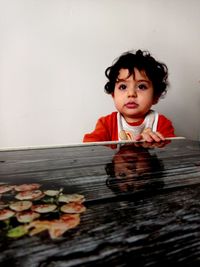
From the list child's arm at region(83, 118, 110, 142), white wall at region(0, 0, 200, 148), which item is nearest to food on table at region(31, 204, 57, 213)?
child's arm at region(83, 118, 110, 142)

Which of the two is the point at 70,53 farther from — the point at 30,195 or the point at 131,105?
the point at 30,195

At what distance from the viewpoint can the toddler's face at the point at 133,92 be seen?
1.07 metres

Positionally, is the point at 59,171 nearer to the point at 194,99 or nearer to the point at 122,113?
the point at 122,113

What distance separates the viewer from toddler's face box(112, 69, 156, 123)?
3.52 ft

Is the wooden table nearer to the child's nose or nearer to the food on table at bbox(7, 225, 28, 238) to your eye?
the food on table at bbox(7, 225, 28, 238)

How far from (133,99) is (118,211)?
831 millimetres

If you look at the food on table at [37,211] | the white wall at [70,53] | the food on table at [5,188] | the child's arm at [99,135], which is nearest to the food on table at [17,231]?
the food on table at [37,211]

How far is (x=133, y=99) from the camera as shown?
1077mm

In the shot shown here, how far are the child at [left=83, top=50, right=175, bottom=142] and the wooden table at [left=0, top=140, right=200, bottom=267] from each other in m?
0.54

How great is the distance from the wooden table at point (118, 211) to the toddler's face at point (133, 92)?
54 cm

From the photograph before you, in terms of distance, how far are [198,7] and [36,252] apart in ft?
5.30

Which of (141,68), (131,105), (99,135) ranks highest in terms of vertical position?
(141,68)

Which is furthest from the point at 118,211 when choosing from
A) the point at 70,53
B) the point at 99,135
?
the point at 70,53

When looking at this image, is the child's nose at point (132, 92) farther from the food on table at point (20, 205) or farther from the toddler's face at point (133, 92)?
the food on table at point (20, 205)
